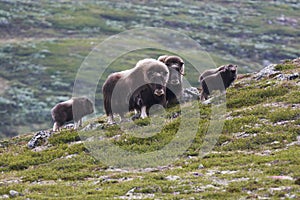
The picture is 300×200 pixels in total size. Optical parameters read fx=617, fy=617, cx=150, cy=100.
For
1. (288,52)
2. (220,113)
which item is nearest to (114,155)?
(220,113)

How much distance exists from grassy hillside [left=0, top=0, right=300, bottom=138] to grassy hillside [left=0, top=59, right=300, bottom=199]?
93.8 m

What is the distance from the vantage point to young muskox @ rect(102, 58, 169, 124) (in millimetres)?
24562

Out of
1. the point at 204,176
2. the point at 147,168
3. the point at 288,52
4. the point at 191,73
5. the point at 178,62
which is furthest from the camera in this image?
the point at 288,52

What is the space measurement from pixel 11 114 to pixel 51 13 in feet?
265

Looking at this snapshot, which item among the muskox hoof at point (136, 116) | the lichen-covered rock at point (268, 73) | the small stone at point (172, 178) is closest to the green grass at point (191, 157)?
the small stone at point (172, 178)

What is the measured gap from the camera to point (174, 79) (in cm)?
2633

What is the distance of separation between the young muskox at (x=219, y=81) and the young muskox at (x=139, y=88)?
3749 mm

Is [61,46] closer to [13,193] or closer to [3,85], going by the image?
[3,85]

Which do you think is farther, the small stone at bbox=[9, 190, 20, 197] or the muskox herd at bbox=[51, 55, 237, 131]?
Result: the muskox herd at bbox=[51, 55, 237, 131]

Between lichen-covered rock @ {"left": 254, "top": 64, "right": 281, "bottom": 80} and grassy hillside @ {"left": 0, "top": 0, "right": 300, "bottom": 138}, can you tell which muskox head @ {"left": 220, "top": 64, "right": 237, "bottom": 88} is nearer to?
lichen-covered rock @ {"left": 254, "top": 64, "right": 281, "bottom": 80}

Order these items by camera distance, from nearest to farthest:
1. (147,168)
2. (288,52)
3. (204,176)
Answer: (204,176) → (147,168) → (288,52)

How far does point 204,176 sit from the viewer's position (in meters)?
17.4

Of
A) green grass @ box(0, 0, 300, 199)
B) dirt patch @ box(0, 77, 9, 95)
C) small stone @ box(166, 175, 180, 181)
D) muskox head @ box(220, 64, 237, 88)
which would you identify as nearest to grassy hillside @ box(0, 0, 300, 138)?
dirt patch @ box(0, 77, 9, 95)

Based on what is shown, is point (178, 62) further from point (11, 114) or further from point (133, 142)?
point (11, 114)
